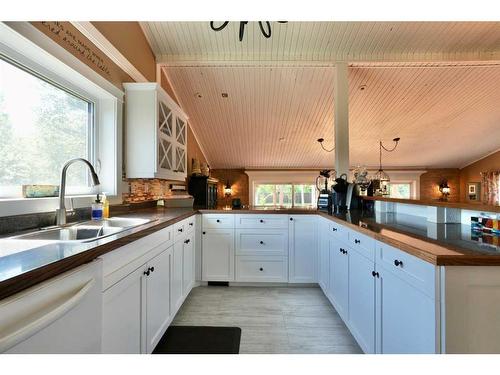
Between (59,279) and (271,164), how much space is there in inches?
285

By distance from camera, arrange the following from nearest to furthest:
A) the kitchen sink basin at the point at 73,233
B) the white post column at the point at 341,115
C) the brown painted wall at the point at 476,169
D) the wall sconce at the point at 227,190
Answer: the kitchen sink basin at the point at 73,233 → the white post column at the point at 341,115 → the brown painted wall at the point at 476,169 → the wall sconce at the point at 227,190

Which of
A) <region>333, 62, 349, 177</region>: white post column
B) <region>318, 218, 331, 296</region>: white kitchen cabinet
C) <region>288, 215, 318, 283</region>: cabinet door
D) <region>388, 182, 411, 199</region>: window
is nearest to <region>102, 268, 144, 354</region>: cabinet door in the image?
<region>318, 218, 331, 296</region>: white kitchen cabinet

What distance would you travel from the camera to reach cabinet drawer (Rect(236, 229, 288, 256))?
2887mm

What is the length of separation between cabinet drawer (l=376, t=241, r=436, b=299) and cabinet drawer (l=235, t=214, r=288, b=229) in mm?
1526

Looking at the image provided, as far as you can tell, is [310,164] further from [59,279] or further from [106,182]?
[59,279]

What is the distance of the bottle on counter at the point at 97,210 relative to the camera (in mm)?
1888

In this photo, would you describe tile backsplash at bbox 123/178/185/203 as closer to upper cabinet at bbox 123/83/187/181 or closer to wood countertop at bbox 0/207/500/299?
upper cabinet at bbox 123/83/187/181

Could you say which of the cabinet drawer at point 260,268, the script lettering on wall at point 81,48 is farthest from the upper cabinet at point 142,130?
the cabinet drawer at point 260,268

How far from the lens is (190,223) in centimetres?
262

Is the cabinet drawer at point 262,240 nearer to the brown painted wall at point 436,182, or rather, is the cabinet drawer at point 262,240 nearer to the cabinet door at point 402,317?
the cabinet door at point 402,317

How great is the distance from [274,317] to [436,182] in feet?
29.3

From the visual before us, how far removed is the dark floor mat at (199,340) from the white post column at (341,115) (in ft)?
7.96

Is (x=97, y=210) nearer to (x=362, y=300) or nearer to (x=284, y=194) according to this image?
(x=362, y=300)
